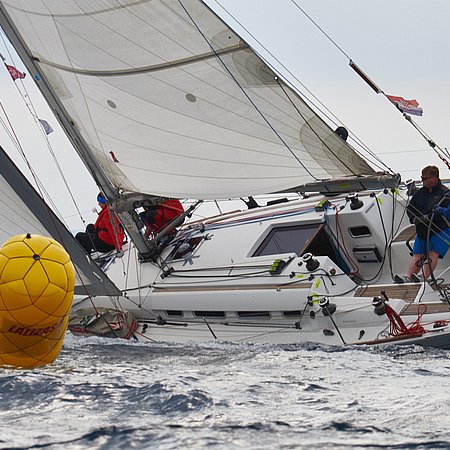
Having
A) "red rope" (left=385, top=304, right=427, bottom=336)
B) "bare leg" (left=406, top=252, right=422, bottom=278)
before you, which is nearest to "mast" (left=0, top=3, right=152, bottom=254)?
"bare leg" (left=406, top=252, right=422, bottom=278)

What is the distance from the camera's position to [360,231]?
905cm

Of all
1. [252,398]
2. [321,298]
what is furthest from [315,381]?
[321,298]

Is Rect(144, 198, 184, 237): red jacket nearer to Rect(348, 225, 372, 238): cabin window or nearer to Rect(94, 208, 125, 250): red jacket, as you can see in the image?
Rect(94, 208, 125, 250): red jacket

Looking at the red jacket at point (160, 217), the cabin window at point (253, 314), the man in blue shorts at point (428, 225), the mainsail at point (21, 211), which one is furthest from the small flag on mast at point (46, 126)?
the man in blue shorts at point (428, 225)

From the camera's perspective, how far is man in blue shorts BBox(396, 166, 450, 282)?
26.2ft

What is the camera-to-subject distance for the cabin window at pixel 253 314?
8.05m

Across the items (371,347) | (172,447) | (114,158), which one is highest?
(114,158)

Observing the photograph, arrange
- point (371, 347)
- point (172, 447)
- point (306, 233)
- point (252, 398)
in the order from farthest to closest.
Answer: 1. point (306, 233)
2. point (371, 347)
3. point (252, 398)
4. point (172, 447)

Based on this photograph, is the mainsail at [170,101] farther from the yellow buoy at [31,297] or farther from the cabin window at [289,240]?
the yellow buoy at [31,297]

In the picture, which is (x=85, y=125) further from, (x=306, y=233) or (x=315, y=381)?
(x=315, y=381)

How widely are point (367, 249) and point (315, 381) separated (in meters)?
3.90

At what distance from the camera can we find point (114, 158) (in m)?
9.17

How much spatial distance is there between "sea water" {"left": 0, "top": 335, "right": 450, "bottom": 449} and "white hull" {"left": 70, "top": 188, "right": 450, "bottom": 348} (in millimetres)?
735

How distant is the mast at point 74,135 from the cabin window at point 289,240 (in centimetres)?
148
